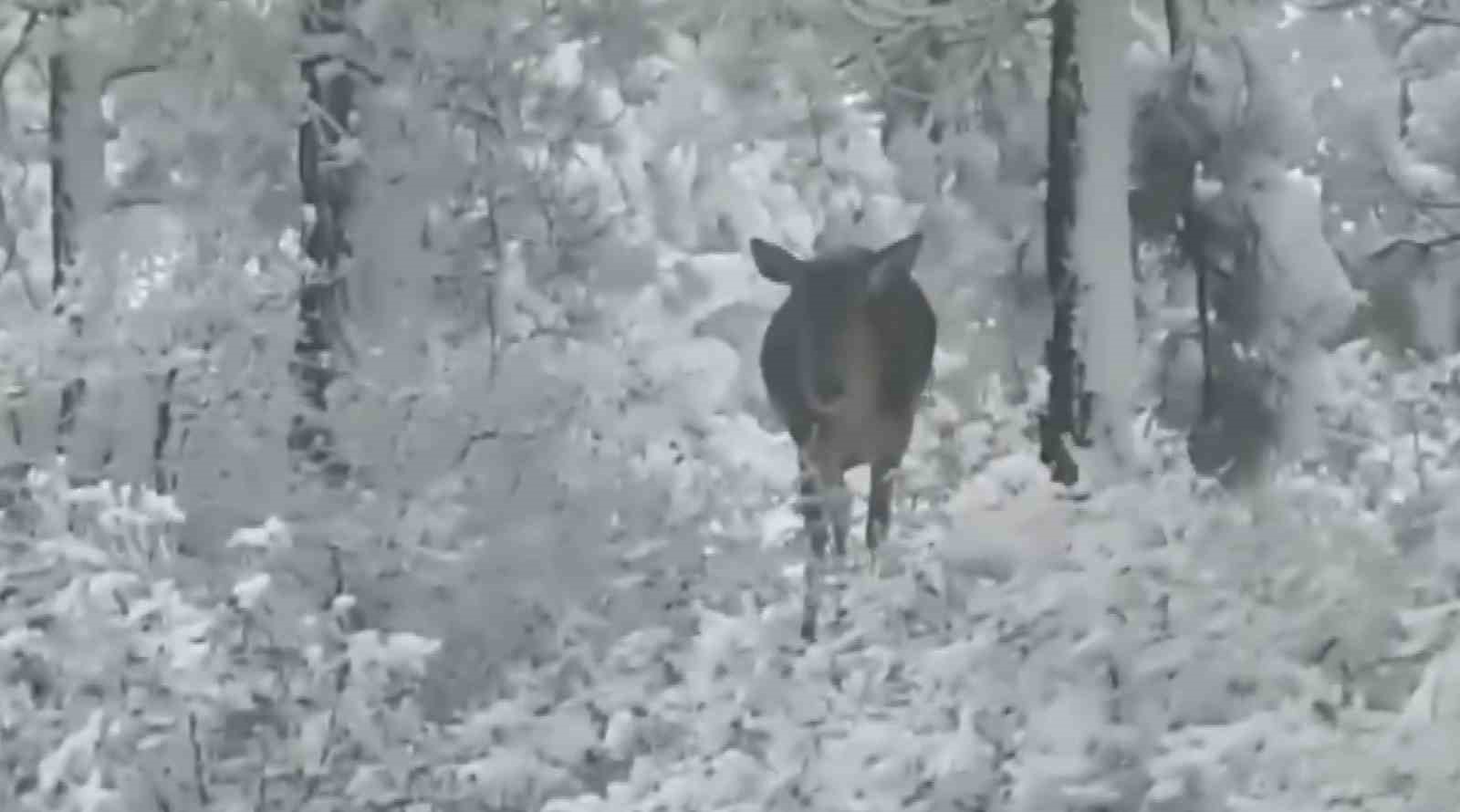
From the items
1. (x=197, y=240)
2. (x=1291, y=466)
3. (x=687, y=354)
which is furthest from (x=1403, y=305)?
(x=197, y=240)

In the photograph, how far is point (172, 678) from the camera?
5.91 metres

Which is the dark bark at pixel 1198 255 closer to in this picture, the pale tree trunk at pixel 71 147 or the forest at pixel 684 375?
the forest at pixel 684 375

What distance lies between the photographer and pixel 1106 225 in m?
8.28

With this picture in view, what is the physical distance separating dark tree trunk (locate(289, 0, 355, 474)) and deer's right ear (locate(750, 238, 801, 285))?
5.65 feet

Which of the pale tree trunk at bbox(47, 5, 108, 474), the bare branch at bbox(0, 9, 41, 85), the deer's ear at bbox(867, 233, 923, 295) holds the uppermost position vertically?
the bare branch at bbox(0, 9, 41, 85)

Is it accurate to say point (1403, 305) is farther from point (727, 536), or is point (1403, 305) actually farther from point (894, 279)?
point (727, 536)

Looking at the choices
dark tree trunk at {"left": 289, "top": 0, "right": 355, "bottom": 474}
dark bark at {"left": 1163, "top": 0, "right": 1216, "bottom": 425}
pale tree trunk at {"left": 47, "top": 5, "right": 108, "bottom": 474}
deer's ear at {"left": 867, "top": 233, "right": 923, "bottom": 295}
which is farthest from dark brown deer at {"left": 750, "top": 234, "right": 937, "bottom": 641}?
pale tree trunk at {"left": 47, "top": 5, "right": 108, "bottom": 474}

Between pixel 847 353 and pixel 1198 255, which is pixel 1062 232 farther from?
pixel 847 353

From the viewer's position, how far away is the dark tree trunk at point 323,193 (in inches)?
314

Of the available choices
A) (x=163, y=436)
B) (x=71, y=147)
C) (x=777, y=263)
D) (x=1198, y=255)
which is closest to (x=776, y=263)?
(x=777, y=263)

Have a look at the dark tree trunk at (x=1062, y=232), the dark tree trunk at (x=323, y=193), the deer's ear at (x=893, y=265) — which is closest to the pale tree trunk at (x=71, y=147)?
the dark tree trunk at (x=323, y=193)

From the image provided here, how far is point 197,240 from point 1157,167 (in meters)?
3.95

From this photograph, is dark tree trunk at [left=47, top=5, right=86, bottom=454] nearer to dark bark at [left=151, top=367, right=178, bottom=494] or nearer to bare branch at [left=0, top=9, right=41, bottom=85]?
bare branch at [left=0, top=9, right=41, bottom=85]

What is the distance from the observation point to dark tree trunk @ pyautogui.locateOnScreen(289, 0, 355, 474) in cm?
798
